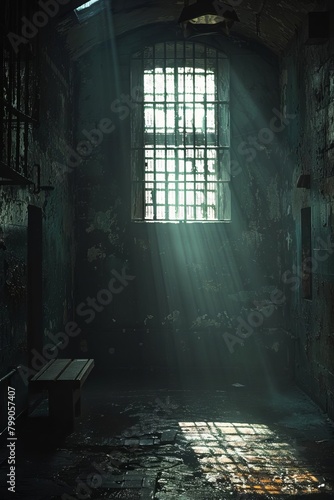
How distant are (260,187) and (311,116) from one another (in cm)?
229

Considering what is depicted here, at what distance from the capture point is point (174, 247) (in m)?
10.0

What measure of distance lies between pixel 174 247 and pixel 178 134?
193 cm

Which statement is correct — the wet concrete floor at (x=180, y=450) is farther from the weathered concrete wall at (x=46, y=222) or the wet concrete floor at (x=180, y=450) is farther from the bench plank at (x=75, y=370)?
the weathered concrete wall at (x=46, y=222)

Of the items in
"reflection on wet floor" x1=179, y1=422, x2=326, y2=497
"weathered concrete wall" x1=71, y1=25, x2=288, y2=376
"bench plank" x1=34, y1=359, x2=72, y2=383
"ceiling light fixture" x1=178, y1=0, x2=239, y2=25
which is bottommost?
"reflection on wet floor" x1=179, y1=422, x2=326, y2=497

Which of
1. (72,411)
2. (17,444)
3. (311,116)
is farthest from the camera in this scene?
(311,116)

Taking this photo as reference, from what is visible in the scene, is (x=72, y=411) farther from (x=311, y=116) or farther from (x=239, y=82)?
(x=239, y=82)

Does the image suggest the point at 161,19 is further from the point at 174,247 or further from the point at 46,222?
the point at 46,222

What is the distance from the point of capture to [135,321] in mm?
10008

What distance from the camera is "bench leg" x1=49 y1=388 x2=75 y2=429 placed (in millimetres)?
6480

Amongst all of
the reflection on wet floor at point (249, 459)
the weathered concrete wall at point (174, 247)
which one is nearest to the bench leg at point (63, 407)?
the reflection on wet floor at point (249, 459)

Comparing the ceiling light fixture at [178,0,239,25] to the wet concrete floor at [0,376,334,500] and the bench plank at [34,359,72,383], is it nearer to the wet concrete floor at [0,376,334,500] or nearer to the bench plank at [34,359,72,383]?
the bench plank at [34,359,72,383]

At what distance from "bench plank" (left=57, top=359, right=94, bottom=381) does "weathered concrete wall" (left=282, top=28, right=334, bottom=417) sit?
9.40ft

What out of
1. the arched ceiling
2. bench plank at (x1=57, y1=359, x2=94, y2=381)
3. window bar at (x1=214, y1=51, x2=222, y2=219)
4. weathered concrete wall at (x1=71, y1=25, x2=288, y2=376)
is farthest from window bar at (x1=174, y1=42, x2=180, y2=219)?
bench plank at (x1=57, y1=359, x2=94, y2=381)

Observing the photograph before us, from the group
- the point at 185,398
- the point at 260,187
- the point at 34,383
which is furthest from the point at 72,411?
the point at 260,187
